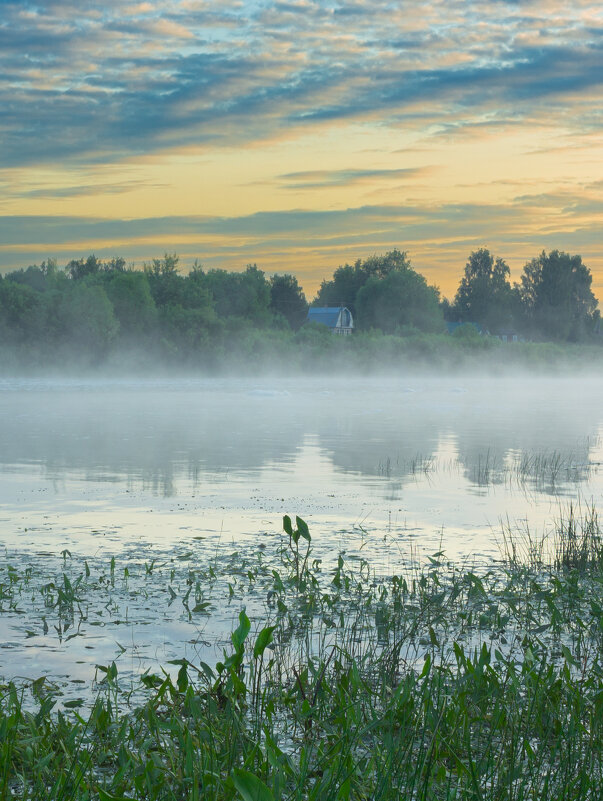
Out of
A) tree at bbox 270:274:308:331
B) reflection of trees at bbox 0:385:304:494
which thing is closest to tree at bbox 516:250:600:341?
tree at bbox 270:274:308:331

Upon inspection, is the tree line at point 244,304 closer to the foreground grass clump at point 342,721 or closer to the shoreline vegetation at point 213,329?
the shoreline vegetation at point 213,329

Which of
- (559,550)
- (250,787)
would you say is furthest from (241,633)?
(559,550)

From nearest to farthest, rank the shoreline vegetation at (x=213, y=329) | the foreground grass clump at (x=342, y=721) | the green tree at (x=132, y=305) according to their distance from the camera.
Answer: the foreground grass clump at (x=342, y=721), the shoreline vegetation at (x=213, y=329), the green tree at (x=132, y=305)

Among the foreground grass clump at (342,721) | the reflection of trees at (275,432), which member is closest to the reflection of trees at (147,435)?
the reflection of trees at (275,432)

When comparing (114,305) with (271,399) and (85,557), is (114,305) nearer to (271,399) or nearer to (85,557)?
(271,399)

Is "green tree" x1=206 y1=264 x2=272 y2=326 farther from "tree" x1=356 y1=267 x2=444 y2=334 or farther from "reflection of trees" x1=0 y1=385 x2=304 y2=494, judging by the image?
"reflection of trees" x1=0 y1=385 x2=304 y2=494

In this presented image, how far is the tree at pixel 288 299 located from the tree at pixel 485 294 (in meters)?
31.1

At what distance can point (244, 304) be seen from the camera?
102 m

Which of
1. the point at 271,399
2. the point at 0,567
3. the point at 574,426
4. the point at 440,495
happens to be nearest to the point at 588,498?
the point at 440,495

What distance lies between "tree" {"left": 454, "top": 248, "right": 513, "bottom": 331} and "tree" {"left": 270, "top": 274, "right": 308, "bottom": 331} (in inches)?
1225

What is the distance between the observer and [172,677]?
591cm

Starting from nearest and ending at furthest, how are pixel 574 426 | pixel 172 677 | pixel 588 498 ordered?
pixel 172 677, pixel 588 498, pixel 574 426

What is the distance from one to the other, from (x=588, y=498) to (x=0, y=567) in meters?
8.61

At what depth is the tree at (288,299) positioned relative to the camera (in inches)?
4402
